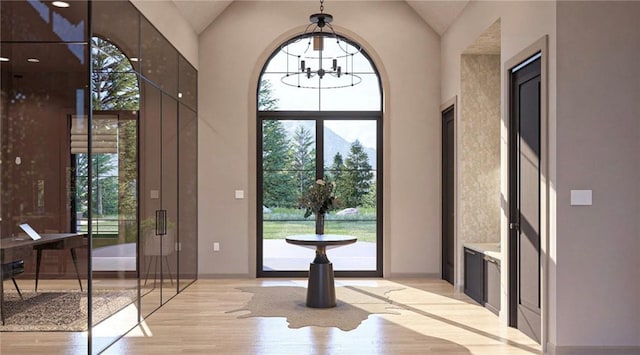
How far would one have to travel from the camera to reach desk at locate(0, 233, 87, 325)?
3564mm

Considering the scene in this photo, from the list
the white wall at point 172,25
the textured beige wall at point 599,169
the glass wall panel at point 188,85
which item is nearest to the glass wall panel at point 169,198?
the glass wall panel at point 188,85

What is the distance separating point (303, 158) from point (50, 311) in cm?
473

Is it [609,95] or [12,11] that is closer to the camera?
[12,11]

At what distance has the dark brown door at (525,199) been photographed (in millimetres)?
4648

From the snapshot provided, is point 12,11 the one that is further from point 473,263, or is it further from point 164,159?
point 473,263

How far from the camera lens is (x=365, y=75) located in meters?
8.17

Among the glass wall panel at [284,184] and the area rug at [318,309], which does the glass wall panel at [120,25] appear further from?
the glass wall panel at [284,184]

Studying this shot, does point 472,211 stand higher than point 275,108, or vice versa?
point 275,108

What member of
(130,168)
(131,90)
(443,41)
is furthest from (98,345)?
(443,41)

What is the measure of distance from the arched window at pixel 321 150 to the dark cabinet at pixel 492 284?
2.27 metres

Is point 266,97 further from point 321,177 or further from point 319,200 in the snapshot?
point 319,200

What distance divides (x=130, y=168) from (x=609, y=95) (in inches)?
155

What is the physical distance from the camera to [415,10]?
7.97 meters

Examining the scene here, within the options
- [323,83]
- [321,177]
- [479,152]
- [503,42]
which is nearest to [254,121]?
[323,83]
